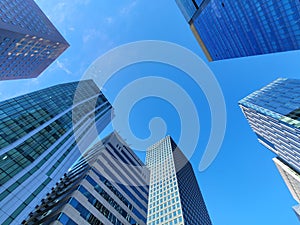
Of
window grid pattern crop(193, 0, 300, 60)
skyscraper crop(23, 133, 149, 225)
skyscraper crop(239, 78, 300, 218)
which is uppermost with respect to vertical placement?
window grid pattern crop(193, 0, 300, 60)

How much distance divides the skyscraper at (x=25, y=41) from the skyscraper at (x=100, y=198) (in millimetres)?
49291

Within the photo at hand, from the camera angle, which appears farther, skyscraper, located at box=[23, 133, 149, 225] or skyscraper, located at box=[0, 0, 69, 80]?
skyscraper, located at box=[0, 0, 69, 80]

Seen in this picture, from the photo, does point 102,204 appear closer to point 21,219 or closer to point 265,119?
point 21,219

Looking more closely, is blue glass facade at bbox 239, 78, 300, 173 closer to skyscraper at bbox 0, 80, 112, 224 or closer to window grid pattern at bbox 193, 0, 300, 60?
window grid pattern at bbox 193, 0, 300, 60

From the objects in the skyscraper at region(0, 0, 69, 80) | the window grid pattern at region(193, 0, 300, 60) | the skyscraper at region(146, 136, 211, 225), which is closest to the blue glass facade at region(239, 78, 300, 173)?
the window grid pattern at region(193, 0, 300, 60)

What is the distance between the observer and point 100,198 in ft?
122

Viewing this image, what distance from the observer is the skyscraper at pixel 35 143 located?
29.4m

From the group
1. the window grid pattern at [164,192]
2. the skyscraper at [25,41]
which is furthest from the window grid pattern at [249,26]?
the window grid pattern at [164,192]

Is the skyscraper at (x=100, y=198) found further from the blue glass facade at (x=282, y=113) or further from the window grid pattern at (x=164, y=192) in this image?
the blue glass facade at (x=282, y=113)

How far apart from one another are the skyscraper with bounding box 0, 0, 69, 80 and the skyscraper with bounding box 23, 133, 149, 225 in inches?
1941

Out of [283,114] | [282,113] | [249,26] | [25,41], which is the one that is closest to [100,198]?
[283,114]

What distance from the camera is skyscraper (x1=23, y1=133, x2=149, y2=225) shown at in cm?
3070

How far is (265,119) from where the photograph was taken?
230ft

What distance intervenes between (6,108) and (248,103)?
292 ft
